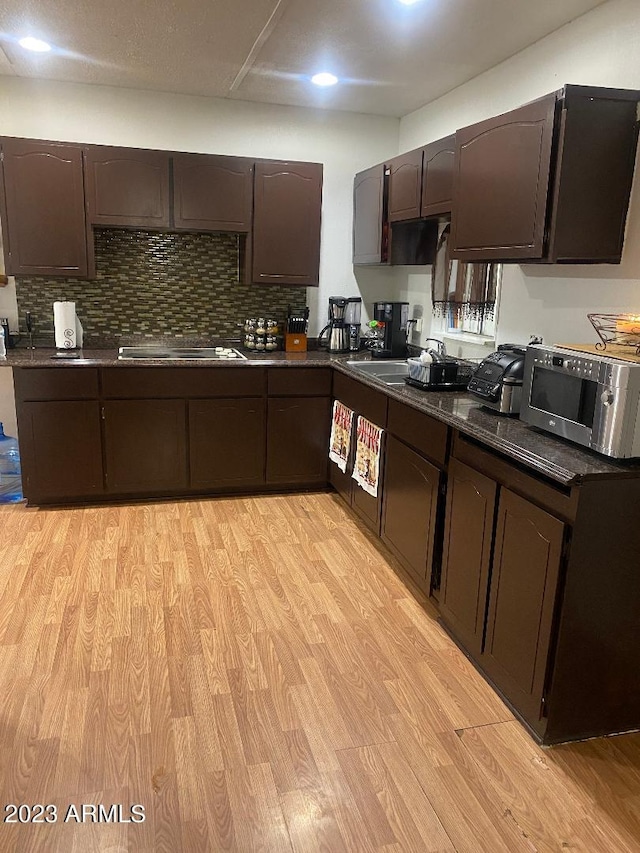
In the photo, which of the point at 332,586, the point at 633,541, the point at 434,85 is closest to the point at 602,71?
the point at 434,85

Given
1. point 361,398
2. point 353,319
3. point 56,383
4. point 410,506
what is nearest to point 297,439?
point 361,398

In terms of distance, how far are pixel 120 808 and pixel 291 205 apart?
3.42 meters

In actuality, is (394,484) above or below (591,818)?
above

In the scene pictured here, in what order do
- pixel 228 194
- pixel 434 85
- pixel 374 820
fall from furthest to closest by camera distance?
pixel 228 194 < pixel 434 85 < pixel 374 820

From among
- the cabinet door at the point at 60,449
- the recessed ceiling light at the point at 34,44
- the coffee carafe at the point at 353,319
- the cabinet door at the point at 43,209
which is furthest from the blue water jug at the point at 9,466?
the coffee carafe at the point at 353,319

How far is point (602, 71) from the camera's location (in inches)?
99.0

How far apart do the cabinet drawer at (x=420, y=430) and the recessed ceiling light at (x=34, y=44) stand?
2.52 metres

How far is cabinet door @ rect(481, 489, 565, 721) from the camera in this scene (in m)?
1.89

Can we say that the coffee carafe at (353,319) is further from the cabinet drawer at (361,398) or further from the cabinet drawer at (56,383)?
the cabinet drawer at (56,383)

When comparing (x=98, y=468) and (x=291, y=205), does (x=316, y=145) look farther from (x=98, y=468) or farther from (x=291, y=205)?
(x=98, y=468)

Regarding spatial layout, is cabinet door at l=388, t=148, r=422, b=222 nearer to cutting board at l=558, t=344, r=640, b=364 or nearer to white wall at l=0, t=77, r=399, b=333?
white wall at l=0, t=77, r=399, b=333

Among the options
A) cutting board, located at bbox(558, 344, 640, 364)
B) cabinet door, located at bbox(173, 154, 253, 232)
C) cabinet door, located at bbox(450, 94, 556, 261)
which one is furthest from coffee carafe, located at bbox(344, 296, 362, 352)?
cutting board, located at bbox(558, 344, 640, 364)

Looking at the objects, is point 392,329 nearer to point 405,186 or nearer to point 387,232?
point 387,232

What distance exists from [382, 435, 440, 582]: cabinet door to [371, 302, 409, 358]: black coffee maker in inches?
43.4
